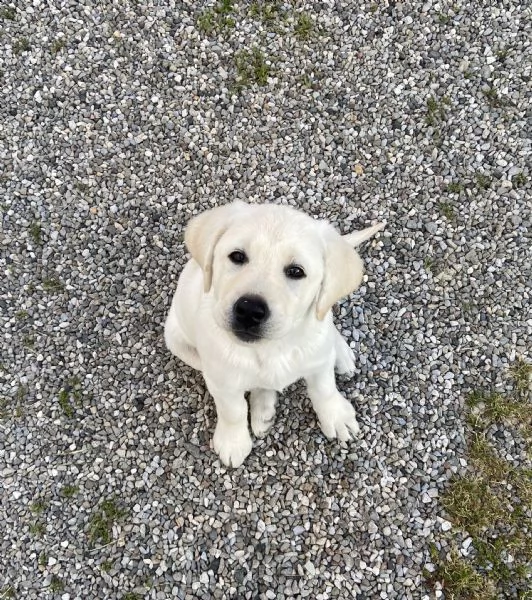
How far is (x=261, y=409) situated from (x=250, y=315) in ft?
4.95

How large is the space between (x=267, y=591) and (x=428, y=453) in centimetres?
133

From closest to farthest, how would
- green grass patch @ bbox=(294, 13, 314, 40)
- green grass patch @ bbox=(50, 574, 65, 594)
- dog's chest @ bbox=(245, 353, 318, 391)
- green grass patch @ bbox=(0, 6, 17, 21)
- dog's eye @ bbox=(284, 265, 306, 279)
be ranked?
dog's eye @ bbox=(284, 265, 306, 279)
dog's chest @ bbox=(245, 353, 318, 391)
green grass patch @ bbox=(50, 574, 65, 594)
green grass patch @ bbox=(294, 13, 314, 40)
green grass patch @ bbox=(0, 6, 17, 21)

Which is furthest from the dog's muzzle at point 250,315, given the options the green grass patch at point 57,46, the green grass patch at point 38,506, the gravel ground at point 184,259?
the green grass patch at point 57,46

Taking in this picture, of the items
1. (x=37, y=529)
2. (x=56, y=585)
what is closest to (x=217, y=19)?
(x=37, y=529)

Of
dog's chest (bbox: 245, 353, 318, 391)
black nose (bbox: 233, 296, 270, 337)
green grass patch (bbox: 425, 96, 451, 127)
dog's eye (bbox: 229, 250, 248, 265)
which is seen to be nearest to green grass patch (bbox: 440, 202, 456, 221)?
green grass patch (bbox: 425, 96, 451, 127)

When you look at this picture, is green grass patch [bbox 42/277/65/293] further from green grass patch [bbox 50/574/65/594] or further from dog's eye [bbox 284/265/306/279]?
dog's eye [bbox 284/265/306/279]

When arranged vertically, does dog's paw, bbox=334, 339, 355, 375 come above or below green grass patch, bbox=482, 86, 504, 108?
below

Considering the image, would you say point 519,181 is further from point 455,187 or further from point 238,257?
point 238,257

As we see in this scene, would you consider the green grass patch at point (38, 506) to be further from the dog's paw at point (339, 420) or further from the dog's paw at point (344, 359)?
the dog's paw at point (344, 359)

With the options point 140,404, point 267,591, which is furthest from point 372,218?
point 267,591

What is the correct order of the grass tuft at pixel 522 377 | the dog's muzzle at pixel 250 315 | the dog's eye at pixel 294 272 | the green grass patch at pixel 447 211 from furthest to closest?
the green grass patch at pixel 447 211 → the grass tuft at pixel 522 377 → the dog's eye at pixel 294 272 → the dog's muzzle at pixel 250 315

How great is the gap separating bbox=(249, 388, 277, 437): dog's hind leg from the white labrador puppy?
13.6 inches

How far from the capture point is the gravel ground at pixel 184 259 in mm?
4141

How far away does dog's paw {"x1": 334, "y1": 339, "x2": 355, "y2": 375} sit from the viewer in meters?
4.39
